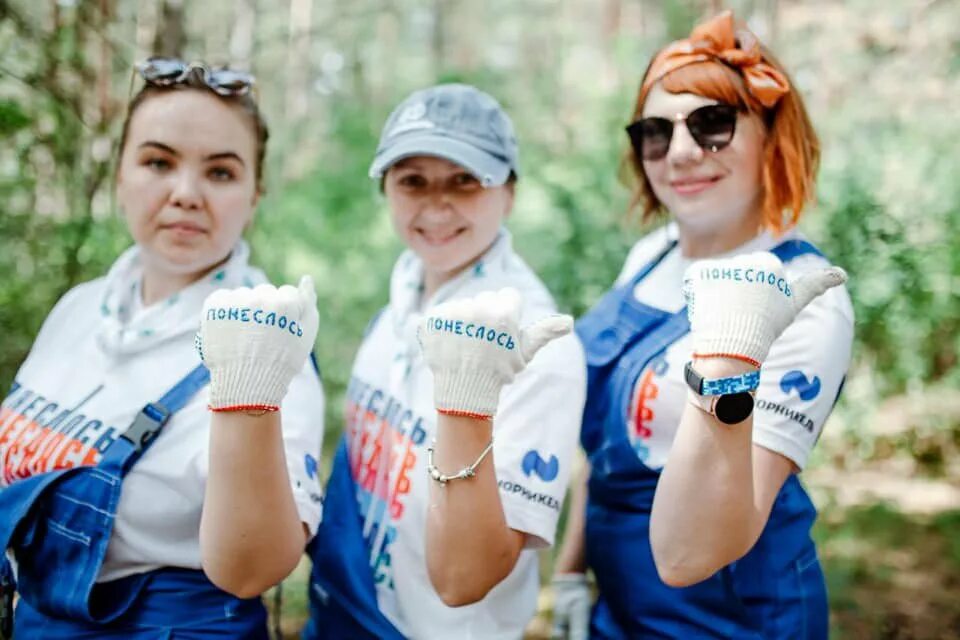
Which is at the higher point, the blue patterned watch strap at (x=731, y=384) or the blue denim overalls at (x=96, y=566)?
the blue patterned watch strap at (x=731, y=384)

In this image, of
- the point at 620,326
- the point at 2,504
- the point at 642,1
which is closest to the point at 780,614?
the point at 620,326

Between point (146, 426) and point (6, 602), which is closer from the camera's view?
point (146, 426)

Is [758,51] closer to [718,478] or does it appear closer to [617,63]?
[718,478]

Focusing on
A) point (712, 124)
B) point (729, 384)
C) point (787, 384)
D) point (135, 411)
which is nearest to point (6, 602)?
point (135, 411)

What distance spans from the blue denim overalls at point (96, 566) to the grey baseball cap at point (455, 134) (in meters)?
0.75

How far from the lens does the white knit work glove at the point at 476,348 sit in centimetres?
156

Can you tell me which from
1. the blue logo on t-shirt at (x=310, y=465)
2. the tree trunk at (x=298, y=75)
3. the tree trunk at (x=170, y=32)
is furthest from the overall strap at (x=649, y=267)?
the tree trunk at (x=298, y=75)

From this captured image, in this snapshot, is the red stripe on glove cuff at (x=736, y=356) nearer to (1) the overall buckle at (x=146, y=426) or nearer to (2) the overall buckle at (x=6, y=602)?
(1) the overall buckle at (x=146, y=426)

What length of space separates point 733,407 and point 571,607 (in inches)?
43.5

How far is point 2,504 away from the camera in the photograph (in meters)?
1.86

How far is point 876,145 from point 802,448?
443cm

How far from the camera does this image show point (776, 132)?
6.70 feet

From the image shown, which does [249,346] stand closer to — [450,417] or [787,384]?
[450,417]

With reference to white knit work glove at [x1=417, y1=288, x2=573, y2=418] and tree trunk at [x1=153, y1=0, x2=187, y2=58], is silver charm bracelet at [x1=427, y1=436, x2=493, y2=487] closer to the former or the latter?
white knit work glove at [x1=417, y1=288, x2=573, y2=418]
